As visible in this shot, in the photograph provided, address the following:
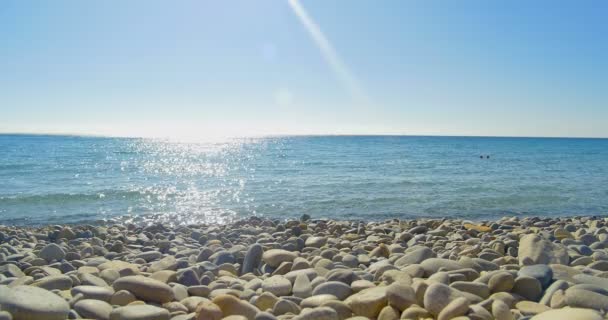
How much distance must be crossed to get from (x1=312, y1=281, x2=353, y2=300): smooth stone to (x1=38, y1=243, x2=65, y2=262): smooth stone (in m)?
3.96

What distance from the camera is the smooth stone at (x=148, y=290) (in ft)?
12.2

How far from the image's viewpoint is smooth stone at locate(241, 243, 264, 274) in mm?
5258

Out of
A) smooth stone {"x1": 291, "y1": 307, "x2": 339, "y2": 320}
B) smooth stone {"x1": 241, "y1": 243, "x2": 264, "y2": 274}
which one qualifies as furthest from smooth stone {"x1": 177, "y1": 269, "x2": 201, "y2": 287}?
smooth stone {"x1": 291, "y1": 307, "x2": 339, "y2": 320}

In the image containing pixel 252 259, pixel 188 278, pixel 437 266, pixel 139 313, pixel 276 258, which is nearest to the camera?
pixel 139 313

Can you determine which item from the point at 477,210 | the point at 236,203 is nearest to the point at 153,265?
the point at 236,203

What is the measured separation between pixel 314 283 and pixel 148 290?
154 cm

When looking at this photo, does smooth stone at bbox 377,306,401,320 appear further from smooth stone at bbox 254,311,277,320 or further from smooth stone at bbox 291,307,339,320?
smooth stone at bbox 254,311,277,320

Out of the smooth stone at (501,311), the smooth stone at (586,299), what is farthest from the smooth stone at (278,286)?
the smooth stone at (586,299)

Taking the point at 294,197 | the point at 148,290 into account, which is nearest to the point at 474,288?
the point at 148,290

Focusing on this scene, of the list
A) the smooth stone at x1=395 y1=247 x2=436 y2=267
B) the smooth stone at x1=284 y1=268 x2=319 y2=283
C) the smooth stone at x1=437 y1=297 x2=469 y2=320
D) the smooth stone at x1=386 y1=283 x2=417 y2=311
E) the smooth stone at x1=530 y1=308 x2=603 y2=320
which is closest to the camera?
the smooth stone at x1=530 y1=308 x2=603 y2=320

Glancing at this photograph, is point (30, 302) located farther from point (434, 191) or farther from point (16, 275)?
point (434, 191)

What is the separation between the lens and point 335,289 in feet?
12.4

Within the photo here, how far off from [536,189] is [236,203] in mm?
12054

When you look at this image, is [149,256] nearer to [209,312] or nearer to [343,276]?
[209,312]
